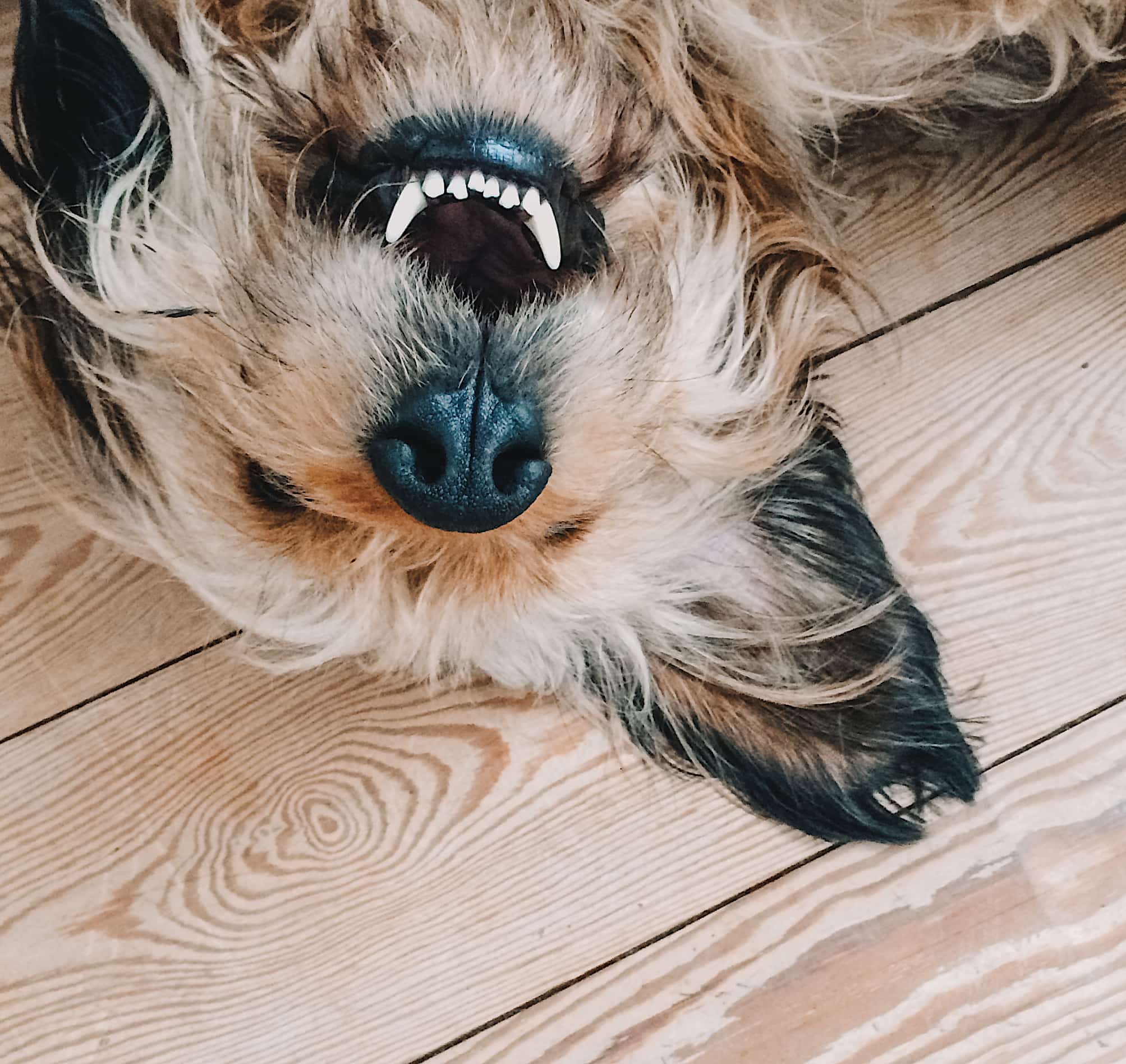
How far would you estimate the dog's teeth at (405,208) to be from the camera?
869mm

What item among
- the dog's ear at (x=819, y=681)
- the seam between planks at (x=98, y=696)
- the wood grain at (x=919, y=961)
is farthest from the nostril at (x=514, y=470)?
the wood grain at (x=919, y=961)

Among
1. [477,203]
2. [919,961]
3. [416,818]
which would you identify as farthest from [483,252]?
[919,961]

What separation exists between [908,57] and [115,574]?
1088mm

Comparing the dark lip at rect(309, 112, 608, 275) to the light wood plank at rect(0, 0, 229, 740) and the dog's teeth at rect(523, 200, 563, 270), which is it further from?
the light wood plank at rect(0, 0, 229, 740)

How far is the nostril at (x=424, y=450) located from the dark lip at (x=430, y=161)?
176 millimetres

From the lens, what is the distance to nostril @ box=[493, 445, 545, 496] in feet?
2.85

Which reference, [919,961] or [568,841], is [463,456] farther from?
[919,961]

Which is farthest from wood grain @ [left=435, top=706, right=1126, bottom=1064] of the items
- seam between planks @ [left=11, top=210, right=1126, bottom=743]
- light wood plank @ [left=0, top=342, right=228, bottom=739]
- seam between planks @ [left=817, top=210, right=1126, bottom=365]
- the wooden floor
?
light wood plank @ [left=0, top=342, right=228, bottom=739]

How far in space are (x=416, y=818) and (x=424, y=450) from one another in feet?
2.04

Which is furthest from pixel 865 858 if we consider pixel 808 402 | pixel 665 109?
pixel 665 109

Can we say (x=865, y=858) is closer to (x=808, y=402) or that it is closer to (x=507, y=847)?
(x=507, y=847)

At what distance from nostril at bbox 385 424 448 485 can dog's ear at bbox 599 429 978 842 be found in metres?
0.40

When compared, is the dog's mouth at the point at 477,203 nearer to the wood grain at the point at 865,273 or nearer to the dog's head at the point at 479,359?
the dog's head at the point at 479,359

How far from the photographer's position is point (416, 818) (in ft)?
4.32
